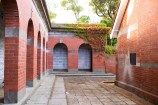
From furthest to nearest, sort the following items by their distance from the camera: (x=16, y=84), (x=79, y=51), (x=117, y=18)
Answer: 1. (x=79, y=51)
2. (x=117, y=18)
3. (x=16, y=84)

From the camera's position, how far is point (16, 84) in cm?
764

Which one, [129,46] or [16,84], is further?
[129,46]

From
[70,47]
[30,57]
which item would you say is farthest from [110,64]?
[30,57]

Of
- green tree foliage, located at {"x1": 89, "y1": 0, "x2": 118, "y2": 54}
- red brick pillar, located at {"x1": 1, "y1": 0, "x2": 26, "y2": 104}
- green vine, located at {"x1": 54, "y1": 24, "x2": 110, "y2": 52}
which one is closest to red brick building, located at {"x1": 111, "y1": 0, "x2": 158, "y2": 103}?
red brick pillar, located at {"x1": 1, "y1": 0, "x2": 26, "y2": 104}

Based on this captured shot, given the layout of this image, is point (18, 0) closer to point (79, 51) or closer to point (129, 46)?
point (129, 46)

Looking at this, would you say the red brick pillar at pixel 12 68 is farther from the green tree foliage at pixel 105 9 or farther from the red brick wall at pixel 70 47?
the green tree foliage at pixel 105 9

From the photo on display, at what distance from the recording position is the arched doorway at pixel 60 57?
86.4 feet

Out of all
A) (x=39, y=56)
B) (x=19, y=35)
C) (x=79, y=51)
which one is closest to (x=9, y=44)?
(x=19, y=35)

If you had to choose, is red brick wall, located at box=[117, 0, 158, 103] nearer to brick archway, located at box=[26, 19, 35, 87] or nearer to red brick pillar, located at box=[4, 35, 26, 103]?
brick archway, located at box=[26, 19, 35, 87]

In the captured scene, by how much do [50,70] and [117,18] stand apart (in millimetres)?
11490

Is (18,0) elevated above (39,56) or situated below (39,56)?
above

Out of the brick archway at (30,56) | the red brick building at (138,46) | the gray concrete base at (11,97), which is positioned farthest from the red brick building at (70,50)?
the gray concrete base at (11,97)

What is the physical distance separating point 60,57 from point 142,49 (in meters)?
15.8

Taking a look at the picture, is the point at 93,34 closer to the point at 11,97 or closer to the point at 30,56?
the point at 30,56
